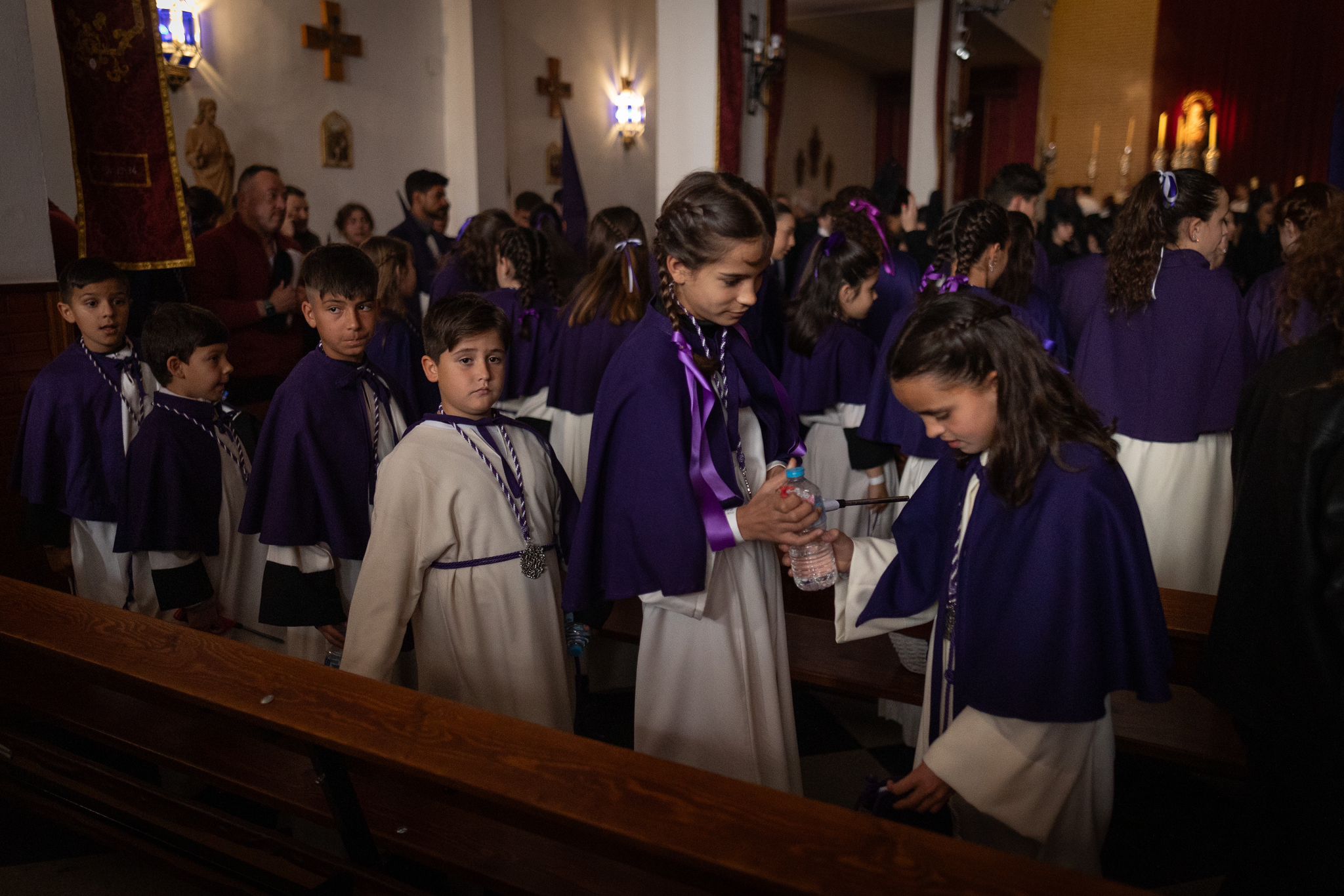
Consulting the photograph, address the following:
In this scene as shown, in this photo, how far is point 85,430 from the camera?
3523mm

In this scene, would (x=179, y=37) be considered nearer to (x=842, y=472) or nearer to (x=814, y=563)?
(x=842, y=472)

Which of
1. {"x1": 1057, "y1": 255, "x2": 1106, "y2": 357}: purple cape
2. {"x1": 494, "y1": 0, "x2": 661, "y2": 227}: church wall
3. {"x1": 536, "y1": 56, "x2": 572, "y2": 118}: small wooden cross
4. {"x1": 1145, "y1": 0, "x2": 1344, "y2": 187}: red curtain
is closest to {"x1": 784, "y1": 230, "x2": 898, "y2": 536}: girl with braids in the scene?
{"x1": 1057, "y1": 255, "x2": 1106, "y2": 357}: purple cape

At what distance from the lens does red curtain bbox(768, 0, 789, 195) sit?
852cm

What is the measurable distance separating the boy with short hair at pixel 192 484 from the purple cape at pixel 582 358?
1.61 m

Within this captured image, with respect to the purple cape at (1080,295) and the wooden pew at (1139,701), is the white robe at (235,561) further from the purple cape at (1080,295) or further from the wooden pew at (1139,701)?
the purple cape at (1080,295)

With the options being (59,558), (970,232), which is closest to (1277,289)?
(970,232)

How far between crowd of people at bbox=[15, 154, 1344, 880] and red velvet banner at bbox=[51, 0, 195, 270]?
0.50 metres

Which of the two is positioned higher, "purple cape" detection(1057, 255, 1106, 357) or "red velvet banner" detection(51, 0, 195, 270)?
"red velvet banner" detection(51, 0, 195, 270)

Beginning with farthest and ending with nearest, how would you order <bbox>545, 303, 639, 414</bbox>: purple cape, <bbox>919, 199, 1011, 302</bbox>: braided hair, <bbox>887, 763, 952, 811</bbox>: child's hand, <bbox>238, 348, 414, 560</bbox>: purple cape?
<bbox>545, 303, 639, 414</bbox>: purple cape → <bbox>919, 199, 1011, 302</bbox>: braided hair → <bbox>238, 348, 414, 560</bbox>: purple cape → <bbox>887, 763, 952, 811</bbox>: child's hand

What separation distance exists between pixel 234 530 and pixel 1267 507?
2.86 meters

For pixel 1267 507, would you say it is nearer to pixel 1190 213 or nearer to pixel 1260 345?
pixel 1190 213

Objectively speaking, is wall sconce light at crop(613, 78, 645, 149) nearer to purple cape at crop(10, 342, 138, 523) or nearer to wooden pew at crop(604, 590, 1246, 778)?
purple cape at crop(10, 342, 138, 523)

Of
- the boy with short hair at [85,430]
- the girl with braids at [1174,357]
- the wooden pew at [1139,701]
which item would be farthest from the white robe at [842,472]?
the boy with short hair at [85,430]

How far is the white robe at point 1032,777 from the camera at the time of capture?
178 centimetres
